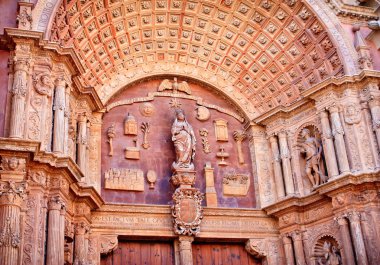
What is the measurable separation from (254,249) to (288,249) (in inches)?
35.6

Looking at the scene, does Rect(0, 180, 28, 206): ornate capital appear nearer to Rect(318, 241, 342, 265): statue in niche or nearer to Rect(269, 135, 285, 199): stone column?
Rect(269, 135, 285, 199): stone column

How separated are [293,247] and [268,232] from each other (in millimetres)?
874

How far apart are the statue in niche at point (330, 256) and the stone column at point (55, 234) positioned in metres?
6.59

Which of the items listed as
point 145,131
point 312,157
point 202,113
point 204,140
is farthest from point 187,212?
point 312,157

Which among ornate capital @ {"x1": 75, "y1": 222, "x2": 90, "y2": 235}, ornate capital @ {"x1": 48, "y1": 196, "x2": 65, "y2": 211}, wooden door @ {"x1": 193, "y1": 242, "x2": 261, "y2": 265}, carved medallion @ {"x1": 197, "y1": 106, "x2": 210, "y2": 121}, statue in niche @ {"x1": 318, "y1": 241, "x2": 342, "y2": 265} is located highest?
carved medallion @ {"x1": 197, "y1": 106, "x2": 210, "y2": 121}

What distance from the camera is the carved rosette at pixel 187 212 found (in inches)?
549

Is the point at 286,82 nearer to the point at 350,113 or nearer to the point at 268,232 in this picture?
the point at 350,113

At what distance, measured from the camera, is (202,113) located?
1603cm

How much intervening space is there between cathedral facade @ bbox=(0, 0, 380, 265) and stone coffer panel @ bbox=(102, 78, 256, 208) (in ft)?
0.11

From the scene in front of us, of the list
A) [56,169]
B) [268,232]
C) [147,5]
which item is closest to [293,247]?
[268,232]

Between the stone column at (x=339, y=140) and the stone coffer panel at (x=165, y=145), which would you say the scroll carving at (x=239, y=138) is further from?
the stone column at (x=339, y=140)

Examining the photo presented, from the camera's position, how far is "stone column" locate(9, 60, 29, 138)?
1104 cm

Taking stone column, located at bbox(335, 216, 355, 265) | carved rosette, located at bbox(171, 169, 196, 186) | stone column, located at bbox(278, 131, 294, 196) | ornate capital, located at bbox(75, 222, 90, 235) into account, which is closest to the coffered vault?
stone column, located at bbox(278, 131, 294, 196)

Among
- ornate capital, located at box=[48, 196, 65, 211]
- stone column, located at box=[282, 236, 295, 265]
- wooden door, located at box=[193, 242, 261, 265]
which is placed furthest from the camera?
wooden door, located at box=[193, 242, 261, 265]
